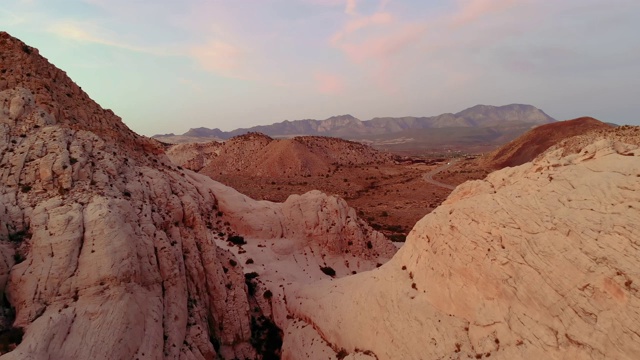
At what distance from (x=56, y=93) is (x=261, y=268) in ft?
54.5

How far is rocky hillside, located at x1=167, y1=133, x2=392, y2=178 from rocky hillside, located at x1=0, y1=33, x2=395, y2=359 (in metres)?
67.2

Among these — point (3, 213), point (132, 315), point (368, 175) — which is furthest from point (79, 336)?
point (368, 175)

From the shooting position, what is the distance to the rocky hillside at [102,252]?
47.5ft

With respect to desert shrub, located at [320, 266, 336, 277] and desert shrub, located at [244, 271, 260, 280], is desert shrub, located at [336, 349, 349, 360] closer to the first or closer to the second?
desert shrub, located at [244, 271, 260, 280]

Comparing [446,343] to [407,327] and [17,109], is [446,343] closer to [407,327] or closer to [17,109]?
[407,327]

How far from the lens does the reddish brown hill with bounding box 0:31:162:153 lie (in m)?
22.3

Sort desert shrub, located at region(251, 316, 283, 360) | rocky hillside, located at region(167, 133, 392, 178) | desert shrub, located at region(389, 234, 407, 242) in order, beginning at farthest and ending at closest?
rocky hillside, located at region(167, 133, 392, 178) → desert shrub, located at region(389, 234, 407, 242) → desert shrub, located at region(251, 316, 283, 360)

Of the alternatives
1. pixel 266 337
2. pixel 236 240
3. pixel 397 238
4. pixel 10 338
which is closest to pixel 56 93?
pixel 236 240

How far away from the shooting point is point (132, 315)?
15.3m

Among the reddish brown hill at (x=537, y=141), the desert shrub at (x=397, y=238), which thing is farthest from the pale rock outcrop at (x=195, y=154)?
the reddish brown hill at (x=537, y=141)

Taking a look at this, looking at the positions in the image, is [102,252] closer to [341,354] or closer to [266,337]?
[266,337]

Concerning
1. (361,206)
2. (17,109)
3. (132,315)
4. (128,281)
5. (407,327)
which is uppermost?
(17,109)

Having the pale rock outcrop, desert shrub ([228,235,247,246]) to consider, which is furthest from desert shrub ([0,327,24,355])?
the pale rock outcrop

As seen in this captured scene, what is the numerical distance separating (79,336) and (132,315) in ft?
6.27
